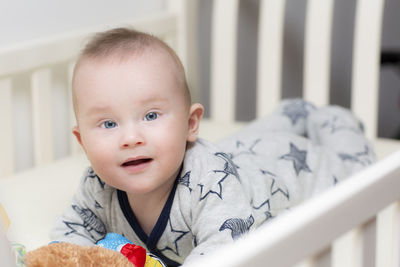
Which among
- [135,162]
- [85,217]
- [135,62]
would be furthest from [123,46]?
[85,217]

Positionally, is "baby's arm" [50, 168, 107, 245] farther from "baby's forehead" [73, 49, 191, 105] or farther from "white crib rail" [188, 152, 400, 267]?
"white crib rail" [188, 152, 400, 267]

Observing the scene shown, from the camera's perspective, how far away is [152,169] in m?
0.68

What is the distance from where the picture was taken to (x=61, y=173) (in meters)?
1.15

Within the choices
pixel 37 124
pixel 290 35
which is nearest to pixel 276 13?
pixel 290 35

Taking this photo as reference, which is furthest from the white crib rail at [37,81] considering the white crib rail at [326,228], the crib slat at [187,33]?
the white crib rail at [326,228]

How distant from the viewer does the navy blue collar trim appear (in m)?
0.76

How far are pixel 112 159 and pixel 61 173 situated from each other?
0.51m

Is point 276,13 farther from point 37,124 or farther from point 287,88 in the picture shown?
point 37,124

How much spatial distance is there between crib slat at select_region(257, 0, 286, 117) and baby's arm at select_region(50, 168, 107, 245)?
0.69 m

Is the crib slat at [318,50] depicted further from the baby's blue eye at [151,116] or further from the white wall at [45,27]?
the baby's blue eye at [151,116]

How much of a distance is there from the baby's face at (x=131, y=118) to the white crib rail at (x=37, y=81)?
0.46 metres

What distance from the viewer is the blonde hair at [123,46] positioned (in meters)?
0.69

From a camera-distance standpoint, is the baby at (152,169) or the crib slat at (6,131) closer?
the baby at (152,169)

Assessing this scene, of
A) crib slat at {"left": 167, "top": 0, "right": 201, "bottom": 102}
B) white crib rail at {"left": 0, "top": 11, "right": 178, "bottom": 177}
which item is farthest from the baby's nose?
crib slat at {"left": 167, "top": 0, "right": 201, "bottom": 102}
